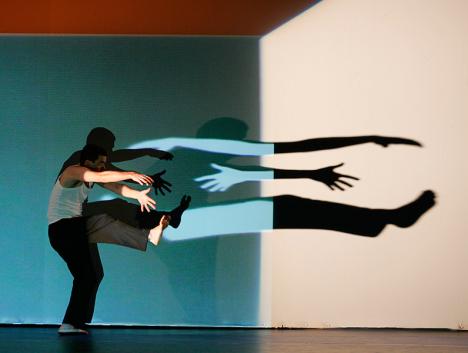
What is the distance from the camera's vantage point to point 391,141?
5.89m

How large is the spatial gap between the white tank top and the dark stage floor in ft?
2.54

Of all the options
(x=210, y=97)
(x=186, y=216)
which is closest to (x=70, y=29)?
(x=210, y=97)

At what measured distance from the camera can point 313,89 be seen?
5.94m

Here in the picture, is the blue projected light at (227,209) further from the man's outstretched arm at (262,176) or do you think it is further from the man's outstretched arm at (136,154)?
the man's outstretched arm at (136,154)

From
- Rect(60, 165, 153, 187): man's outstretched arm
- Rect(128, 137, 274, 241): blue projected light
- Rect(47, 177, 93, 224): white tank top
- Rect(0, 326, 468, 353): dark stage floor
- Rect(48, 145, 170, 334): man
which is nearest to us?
Rect(0, 326, 468, 353): dark stage floor

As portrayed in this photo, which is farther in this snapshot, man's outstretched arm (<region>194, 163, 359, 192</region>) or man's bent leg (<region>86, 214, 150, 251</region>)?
man's outstretched arm (<region>194, 163, 359, 192</region>)

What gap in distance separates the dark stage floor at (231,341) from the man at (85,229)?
0.27 meters

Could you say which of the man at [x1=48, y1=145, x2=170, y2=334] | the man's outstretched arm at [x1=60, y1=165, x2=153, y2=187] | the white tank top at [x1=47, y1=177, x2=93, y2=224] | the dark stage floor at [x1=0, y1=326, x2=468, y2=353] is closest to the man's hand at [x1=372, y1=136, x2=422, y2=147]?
the dark stage floor at [x1=0, y1=326, x2=468, y2=353]

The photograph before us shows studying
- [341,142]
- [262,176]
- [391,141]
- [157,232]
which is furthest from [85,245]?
[391,141]

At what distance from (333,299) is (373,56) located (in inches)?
69.3

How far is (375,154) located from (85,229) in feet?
6.90

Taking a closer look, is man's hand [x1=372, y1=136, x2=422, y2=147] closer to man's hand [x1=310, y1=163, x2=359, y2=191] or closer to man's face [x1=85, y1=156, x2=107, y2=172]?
man's hand [x1=310, y1=163, x2=359, y2=191]

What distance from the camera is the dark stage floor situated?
4336mm

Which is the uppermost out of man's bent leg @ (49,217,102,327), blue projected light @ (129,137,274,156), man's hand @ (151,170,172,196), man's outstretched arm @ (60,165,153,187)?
blue projected light @ (129,137,274,156)
